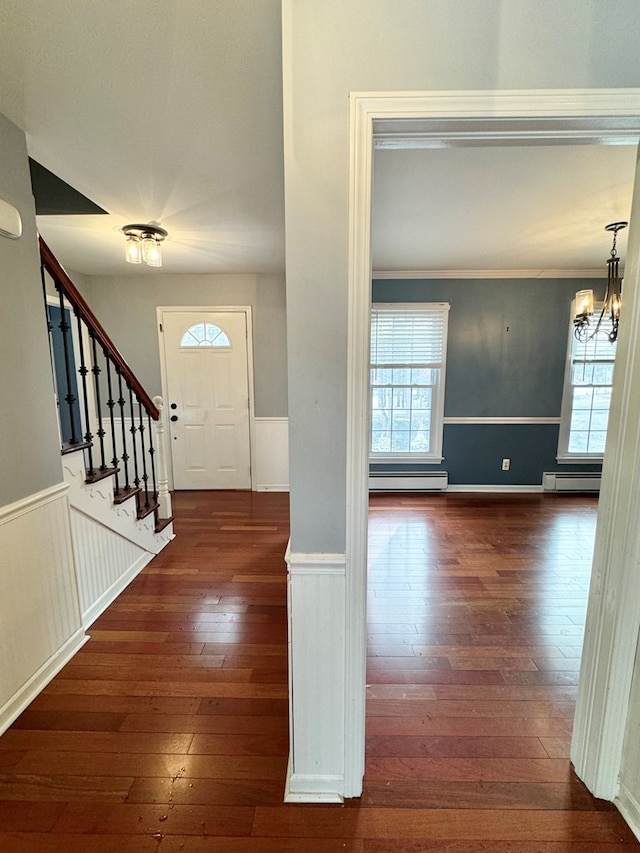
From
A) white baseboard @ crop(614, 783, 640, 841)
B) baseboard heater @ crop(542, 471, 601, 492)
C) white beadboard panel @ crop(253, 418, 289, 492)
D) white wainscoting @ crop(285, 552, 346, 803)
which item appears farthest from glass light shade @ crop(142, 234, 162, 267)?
baseboard heater @ crop(542, 471, 601, 492)

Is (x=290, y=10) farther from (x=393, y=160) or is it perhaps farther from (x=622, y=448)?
(x=622, y=448)

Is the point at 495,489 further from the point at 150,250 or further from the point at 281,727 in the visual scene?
the point at 150,250

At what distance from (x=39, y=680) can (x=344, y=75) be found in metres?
2.50

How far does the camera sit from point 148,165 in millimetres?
1840

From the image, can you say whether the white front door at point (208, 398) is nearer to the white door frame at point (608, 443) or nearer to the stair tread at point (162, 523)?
the stair tread at point (162, 523)

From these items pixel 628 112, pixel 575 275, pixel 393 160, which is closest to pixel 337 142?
pixel 628 112

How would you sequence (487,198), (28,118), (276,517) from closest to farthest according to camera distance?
(28,118) → (487,198) → (276,517)

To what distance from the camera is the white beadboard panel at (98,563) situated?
1.98 m

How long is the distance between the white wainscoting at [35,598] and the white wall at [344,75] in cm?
135

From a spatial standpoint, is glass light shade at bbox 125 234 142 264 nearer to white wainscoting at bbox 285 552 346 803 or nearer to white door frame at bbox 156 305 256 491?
white door frame at bbox 156 305 256 491

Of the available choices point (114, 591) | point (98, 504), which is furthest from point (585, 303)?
point (114, 591)

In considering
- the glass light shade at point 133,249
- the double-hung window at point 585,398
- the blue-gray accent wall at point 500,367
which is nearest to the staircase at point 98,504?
the glass light shade at point 133,249

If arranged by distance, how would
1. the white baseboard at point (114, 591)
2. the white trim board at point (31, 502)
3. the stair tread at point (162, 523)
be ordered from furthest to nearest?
the stair tread at point (162, 523)
the white baseboard at point (114, 591)
the white trim board at point (31, 502)

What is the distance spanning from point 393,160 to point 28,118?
1589 mm
